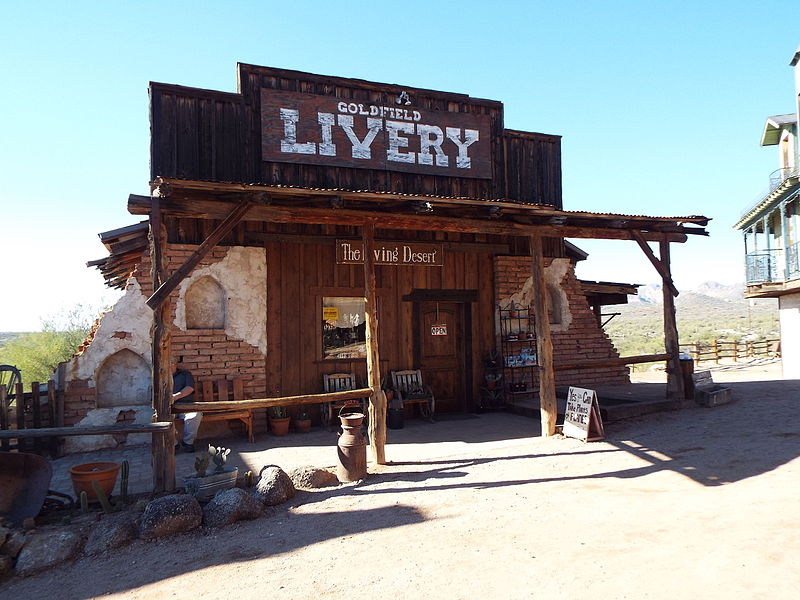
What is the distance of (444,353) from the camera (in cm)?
1063

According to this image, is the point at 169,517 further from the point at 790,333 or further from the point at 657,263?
the point at 790,333

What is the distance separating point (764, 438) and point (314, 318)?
700 cm

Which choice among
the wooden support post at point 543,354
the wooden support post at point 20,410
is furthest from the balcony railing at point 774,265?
the wooden support post at point 20,410

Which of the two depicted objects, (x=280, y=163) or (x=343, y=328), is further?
(x=343, y=328)

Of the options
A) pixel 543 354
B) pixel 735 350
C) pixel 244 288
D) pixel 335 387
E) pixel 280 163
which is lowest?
pixel 735 350

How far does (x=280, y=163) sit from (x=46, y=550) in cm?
682

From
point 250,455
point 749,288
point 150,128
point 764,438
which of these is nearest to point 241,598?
point 250,455

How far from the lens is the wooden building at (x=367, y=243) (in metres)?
8.09

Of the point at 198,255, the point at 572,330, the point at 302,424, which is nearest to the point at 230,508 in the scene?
the point at 198,255

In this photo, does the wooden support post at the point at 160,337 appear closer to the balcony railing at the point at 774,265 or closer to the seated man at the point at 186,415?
the seated man at the point at 186,415

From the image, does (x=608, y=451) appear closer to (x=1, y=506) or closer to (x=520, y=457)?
(x=520, y=457)

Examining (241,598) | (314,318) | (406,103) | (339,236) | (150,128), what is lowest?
(241,598)

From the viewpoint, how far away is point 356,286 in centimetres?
986

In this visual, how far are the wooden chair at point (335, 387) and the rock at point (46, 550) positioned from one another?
15.9ft
